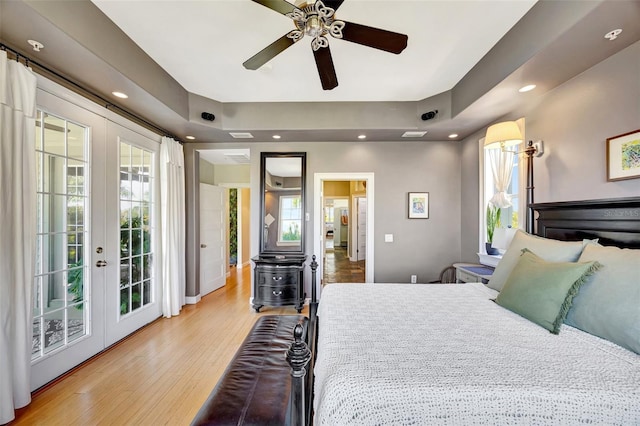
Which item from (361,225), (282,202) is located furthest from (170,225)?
(361,225)

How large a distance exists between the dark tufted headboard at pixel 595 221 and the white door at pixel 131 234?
4.27 m

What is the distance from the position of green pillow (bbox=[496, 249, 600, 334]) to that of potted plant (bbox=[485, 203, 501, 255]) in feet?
5.49

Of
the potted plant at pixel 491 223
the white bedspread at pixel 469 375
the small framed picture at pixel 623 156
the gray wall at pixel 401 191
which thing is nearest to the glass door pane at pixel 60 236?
the gray wall at pixel 401 191

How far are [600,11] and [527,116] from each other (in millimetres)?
1338

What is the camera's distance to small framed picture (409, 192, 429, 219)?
4.08 meters

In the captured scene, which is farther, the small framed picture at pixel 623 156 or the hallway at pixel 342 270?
the hallway at pixel 342 270

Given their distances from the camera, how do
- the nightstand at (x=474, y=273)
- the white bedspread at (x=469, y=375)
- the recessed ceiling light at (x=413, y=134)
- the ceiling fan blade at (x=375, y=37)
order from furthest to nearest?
the recessed ceiling light at (x=413, y=134) < the nightstand at (x=474, y=273) < the ceiling fan blade at (x=375, y=37) < the white bedspread at (x=469, y=375)

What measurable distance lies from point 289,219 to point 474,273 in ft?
8.50

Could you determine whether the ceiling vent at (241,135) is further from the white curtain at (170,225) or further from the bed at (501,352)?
the bed at (501,352)

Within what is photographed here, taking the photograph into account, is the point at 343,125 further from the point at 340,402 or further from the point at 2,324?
the point at 2,324

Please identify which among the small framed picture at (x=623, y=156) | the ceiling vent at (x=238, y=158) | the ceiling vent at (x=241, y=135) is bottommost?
the small framed picture at (x=623, y=156)

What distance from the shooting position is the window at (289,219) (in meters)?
4.13

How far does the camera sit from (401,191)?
13.5 ft

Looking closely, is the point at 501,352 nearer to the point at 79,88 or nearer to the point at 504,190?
the point at 504,190
